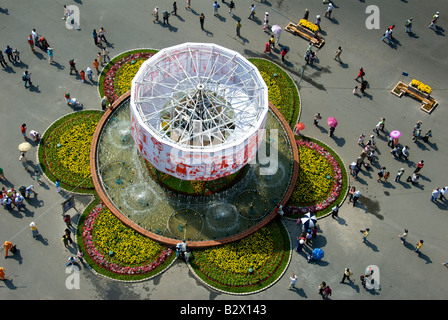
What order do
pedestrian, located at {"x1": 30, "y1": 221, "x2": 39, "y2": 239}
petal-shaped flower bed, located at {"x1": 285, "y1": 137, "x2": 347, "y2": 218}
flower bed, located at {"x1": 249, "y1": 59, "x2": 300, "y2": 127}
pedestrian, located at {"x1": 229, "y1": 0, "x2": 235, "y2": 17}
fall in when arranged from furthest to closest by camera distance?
pedestrian, located at {"x1": 229, "y1": 0, "x2": 235, "y2": 17} < flower bed, located at {"x1": 249, "y1": 59, "x2": 300, "y2": 127} < petal-shaped flower bed, located at {"x1": 285, "y1": 137, "x2": 347, "y2": 218} < pedestrian, located at {"x1": 30, "y1": 221, "x2": 39, "y2": 239}

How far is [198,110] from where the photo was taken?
4650 centimetres

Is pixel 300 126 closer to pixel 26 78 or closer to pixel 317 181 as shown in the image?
pixel 317 181

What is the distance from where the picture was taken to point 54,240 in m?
47.1

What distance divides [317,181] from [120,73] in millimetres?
22764

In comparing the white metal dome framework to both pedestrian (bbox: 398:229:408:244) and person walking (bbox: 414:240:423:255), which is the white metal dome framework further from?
person walking (bbox: 414:240:423:255)

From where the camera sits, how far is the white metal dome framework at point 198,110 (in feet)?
147

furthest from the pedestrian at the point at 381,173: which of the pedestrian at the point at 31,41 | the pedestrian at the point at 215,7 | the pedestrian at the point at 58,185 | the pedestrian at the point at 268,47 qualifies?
the pedestrian at the point at 31,41

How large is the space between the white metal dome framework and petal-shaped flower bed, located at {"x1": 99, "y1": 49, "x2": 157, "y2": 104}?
8541mm

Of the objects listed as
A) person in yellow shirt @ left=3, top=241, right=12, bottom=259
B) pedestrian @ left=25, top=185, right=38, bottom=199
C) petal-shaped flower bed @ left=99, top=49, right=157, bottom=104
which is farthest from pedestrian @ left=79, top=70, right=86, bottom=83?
person in yellow shirt @ left=3, top=241, right=12, bottom=259

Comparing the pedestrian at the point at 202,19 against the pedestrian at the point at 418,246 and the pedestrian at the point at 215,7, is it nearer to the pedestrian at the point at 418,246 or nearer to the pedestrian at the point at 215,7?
the pedestrian at the point at 215,7

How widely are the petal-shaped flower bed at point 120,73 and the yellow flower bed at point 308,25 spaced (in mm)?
16568

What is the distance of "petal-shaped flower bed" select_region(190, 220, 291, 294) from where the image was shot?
4559 cm
